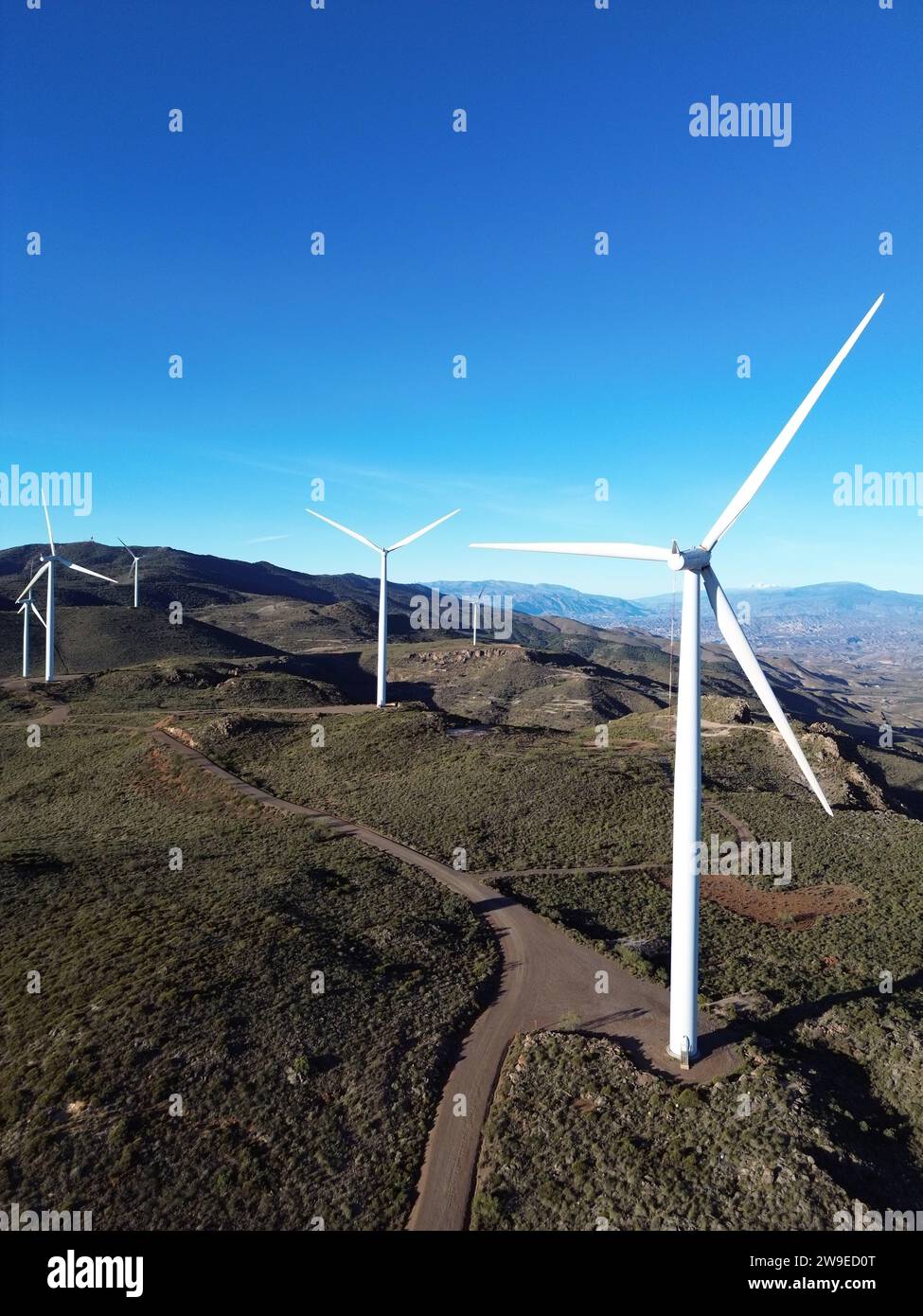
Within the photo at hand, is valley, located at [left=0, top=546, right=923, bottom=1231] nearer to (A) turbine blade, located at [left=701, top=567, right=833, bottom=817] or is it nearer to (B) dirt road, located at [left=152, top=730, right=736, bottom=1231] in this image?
(B) dirt road, located at [left=152, top=730, right=736, bottom=1231]

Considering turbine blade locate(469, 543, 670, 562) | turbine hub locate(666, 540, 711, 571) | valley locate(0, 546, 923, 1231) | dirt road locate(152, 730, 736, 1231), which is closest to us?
valley locate(0, 546, 923, 1231)

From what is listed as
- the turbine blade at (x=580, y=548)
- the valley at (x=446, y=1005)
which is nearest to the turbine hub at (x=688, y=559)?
the turbine blade at (x=580, y=548)

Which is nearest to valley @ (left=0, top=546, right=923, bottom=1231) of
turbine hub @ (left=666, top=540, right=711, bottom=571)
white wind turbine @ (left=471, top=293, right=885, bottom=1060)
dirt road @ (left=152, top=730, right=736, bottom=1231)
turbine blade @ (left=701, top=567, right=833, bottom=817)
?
dirt road @ (left=152, top=730, right=736, bottom=1231)

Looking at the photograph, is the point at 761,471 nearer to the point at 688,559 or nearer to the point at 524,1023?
the point at 688,559

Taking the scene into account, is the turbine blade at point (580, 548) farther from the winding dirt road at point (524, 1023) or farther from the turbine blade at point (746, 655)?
the winding dirt road at point (524, 1023)

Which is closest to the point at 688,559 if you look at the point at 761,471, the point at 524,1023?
the point at 761,471

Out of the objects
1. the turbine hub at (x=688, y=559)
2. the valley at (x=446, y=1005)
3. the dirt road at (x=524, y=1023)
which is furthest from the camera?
the turbine hub at (x=688, y=559)
